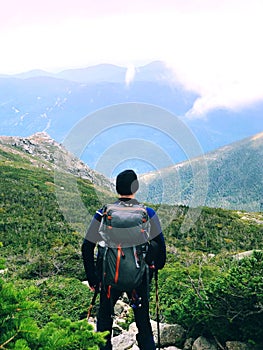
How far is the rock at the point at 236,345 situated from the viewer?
532cm

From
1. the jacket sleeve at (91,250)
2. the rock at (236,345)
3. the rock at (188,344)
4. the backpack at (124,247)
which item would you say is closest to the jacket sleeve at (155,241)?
the backpack at (124,247)

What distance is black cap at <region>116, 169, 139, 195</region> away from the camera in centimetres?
439

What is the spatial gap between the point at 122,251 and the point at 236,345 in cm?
254

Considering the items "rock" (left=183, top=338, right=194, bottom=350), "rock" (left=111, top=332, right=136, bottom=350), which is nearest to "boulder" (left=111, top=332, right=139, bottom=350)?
"rock" (left=111, top=332, right=136, bottom=350)

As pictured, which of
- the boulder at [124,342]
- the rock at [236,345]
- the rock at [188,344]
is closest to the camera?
the rock at [236,345]

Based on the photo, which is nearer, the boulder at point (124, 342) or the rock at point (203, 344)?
the rock at point (203, 344)

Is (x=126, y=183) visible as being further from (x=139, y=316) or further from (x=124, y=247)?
(x=139, y=316)

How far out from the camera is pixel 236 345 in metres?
5.38

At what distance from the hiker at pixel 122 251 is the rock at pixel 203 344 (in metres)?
1.47

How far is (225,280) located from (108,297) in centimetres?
202

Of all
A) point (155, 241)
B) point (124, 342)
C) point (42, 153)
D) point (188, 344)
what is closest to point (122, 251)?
point (155, 241)

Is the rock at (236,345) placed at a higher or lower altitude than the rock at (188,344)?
higher

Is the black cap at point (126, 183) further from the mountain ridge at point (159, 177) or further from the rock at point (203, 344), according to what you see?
the rock at point (203, 344)

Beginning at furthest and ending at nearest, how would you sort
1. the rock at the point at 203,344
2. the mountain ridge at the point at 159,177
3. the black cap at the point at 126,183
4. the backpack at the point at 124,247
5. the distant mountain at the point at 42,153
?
the distant mountain at the point at 42,153, the mountain ridge at the point at 159,177, the rock at the point at 203,344, the black cap at the point at 126,183, the backpack at the point at 124,247
